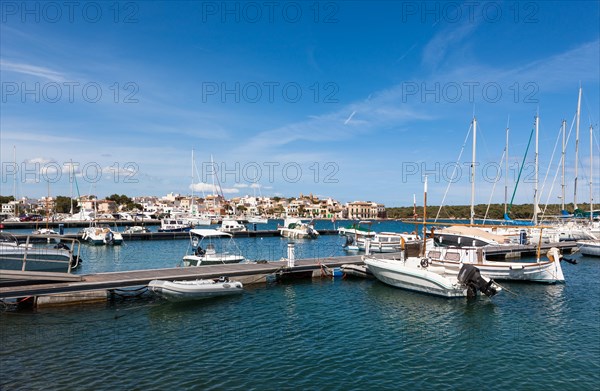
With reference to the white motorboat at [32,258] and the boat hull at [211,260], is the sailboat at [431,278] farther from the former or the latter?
the white motorboat at [32,258]

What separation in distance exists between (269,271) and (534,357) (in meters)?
17.4

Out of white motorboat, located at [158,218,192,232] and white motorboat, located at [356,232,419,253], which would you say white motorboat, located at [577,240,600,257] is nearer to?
white motorboat, located at [356,232,419,253]

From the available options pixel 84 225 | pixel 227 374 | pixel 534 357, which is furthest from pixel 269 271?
pixel 84 225

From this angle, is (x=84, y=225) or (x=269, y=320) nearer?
(x=269, y=320)

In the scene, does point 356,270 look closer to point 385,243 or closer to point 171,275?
point 171,275

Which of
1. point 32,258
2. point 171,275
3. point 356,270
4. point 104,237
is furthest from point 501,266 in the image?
point 104,237

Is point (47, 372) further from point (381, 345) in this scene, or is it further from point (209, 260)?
point (209, 260)

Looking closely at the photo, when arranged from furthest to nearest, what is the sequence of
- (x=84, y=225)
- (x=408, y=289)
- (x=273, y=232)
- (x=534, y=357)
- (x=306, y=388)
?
(x=84, y=225), (x=273, y=232), (x=408, y=289), (x=534, y=357), (x=306, y=388)

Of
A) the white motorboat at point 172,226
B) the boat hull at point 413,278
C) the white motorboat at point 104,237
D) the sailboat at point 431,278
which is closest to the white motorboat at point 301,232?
the white motorboat at point 172,226

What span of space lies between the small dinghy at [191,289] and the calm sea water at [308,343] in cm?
60

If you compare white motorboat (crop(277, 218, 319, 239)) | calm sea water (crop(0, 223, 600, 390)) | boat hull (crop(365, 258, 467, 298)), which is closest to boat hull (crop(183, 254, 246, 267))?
calm sea water (crop(0, 223, 600, 390))

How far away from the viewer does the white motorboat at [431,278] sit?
81.6 ft

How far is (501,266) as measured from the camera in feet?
103

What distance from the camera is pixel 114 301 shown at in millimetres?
22641
